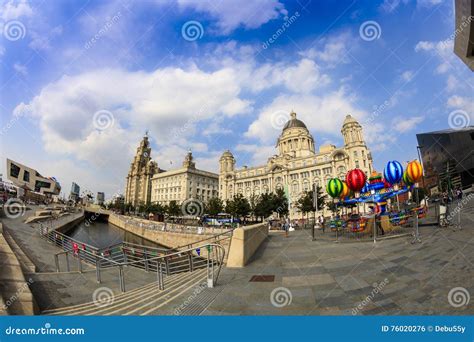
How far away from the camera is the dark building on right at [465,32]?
421 inches

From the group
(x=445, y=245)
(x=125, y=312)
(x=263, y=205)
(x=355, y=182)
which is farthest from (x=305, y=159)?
(x=125, y=312)

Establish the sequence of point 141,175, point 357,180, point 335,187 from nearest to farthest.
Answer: point 357,180, point 335,187, point 141,175

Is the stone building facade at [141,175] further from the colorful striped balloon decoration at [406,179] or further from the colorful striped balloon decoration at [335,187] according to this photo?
the colorful striped balloon decoration at [406,179]

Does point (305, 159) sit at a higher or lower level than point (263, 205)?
higher

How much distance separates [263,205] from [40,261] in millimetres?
37079

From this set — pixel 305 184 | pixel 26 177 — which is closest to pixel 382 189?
pixel 305 184

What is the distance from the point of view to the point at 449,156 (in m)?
61.9

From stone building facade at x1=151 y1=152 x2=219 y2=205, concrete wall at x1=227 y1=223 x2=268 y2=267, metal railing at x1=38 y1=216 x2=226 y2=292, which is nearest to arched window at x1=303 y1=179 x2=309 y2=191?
stone building facade at x1=151 y1=152 x2=219 y2=205

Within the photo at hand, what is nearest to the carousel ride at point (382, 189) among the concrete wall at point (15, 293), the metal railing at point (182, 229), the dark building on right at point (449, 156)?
the metal railing at point (182, 229)

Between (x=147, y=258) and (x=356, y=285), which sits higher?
(x=356, y=285)

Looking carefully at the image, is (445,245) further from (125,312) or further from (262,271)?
(125,312)

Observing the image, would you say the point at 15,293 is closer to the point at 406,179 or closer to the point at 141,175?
the point at 406,179

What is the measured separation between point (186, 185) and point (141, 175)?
47.7 meters

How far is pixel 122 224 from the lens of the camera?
54.7m
